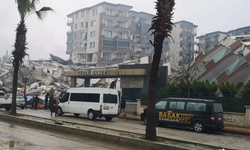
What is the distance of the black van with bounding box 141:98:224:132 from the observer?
1597 cm

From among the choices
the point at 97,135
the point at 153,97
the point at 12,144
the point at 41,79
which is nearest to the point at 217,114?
the point at 153,97

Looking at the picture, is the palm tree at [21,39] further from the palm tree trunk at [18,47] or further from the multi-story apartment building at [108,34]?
the multi-story apartment building at [108,34]

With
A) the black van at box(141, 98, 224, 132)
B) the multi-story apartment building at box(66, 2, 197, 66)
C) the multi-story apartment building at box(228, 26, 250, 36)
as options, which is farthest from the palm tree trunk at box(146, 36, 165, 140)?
the multi-story apartment building at box(228, 26, 250, 36)

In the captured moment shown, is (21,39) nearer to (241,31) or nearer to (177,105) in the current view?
(177,105)

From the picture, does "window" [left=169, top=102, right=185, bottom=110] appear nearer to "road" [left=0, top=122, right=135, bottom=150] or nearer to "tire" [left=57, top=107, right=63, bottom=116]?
"road" [left=0, top=122, right=135, bottom=150]

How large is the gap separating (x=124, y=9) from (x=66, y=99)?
6350 cm

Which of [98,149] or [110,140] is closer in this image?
[98,149]

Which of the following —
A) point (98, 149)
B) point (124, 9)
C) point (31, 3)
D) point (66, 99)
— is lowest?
point (98, 149)

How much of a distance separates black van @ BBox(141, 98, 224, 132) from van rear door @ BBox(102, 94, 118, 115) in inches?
133

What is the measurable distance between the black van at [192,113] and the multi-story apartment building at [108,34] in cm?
5440

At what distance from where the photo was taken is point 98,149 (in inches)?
378

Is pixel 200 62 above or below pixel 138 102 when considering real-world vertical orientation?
above

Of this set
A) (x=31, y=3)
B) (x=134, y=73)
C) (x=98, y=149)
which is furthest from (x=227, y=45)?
(x=98, y=149)

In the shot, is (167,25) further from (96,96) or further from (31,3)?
(31,3)
